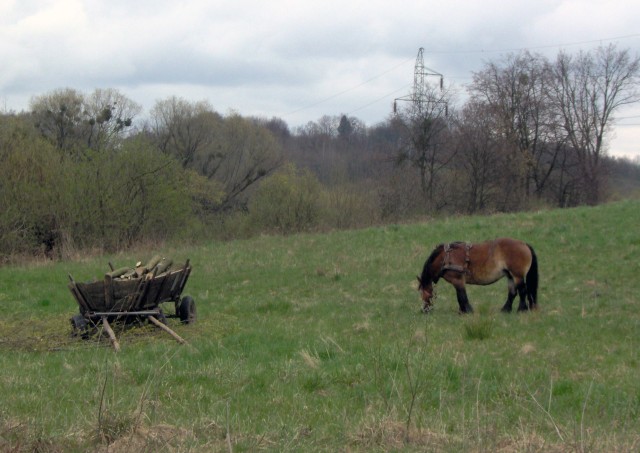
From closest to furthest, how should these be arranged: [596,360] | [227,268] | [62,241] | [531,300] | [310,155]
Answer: [596,360], [531,300], [227,268], [62,241], [310,155]

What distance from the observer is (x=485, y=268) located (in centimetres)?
1280

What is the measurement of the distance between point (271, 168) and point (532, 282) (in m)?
44.4

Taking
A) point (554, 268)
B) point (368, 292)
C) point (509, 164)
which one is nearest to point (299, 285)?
point (368, 292)

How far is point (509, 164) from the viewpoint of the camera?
47.6 m

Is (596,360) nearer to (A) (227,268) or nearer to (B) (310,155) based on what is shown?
(A) (227,268)

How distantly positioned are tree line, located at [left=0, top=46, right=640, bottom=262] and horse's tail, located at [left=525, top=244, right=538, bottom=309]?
20105mm

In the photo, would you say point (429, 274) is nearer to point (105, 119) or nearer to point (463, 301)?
point (463, 301)

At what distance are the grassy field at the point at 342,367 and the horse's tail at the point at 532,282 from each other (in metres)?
0.25

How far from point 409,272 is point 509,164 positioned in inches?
1253

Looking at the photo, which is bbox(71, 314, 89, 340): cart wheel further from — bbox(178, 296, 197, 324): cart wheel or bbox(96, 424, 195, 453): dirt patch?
bbox(96, 424, 195, 453): dirt patch

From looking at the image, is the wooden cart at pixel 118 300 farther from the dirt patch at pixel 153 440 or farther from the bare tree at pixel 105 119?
the bare tree at pixel 105 119

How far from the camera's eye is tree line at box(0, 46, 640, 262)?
2911cm

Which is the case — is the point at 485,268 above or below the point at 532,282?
above

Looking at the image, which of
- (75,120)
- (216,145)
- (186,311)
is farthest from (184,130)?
(186,311)
